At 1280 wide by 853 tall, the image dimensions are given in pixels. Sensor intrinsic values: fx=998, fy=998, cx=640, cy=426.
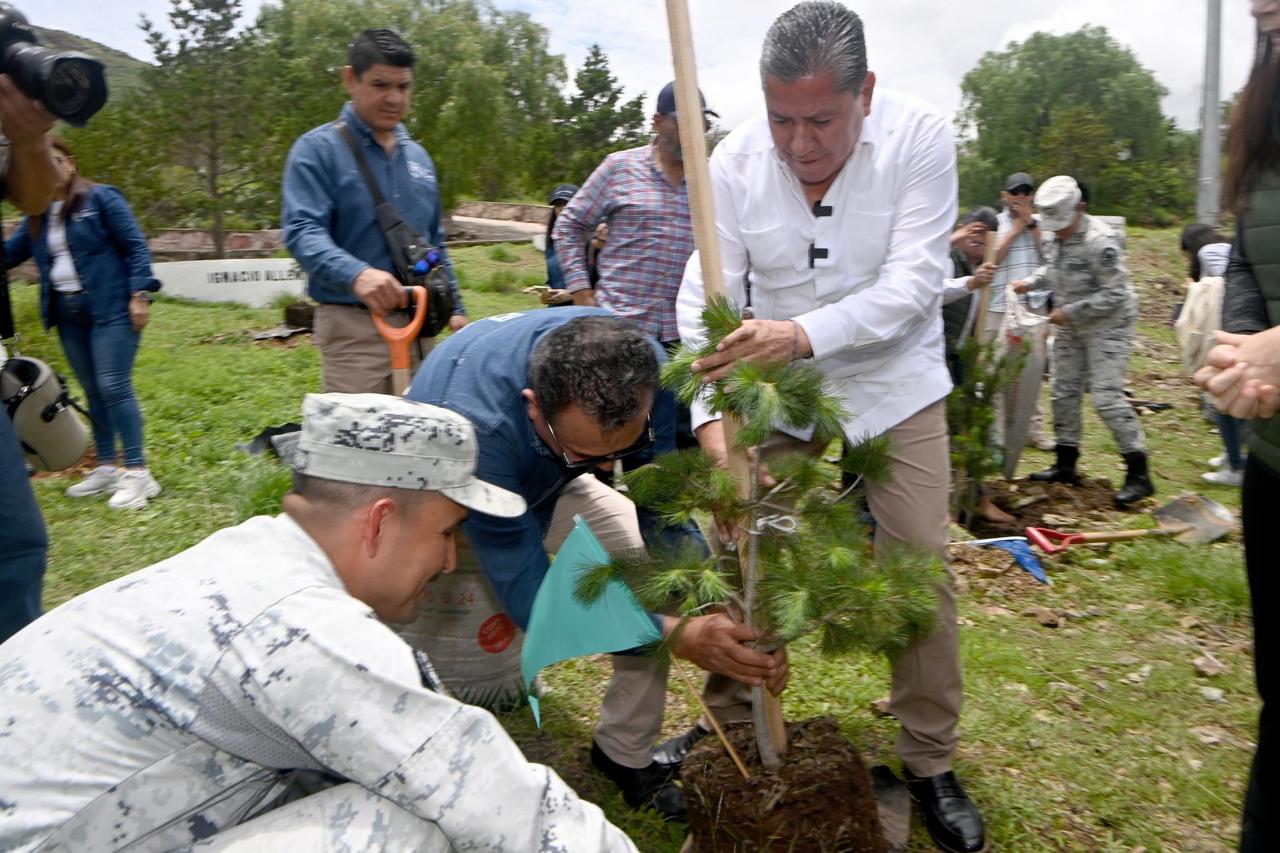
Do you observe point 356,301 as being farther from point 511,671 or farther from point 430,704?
point 430,704

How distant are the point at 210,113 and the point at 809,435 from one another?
19605 mm

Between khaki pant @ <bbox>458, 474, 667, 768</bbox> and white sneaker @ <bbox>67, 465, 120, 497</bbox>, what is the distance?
132 inches

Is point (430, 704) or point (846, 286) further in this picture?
point (846, 286)

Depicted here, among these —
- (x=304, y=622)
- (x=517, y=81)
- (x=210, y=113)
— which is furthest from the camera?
(x=517, y=81)

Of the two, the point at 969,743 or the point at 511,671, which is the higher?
the point at 511,671

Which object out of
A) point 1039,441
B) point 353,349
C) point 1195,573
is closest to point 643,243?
point 353,349

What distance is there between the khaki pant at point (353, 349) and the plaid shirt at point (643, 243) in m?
0.89

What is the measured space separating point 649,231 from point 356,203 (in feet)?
3.83

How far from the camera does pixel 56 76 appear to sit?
83.0 inches

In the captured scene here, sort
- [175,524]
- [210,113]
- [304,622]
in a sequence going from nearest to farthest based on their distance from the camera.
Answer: [304,622] < [175,524] < [210,113]

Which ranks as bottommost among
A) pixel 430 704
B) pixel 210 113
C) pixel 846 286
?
pixel 430 704

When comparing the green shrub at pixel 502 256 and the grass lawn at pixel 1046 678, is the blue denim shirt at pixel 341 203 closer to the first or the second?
the grass lawn at pixel 1046 678

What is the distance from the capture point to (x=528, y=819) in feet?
4.63

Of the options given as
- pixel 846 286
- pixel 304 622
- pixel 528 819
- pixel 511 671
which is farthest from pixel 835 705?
pixel 304 622
